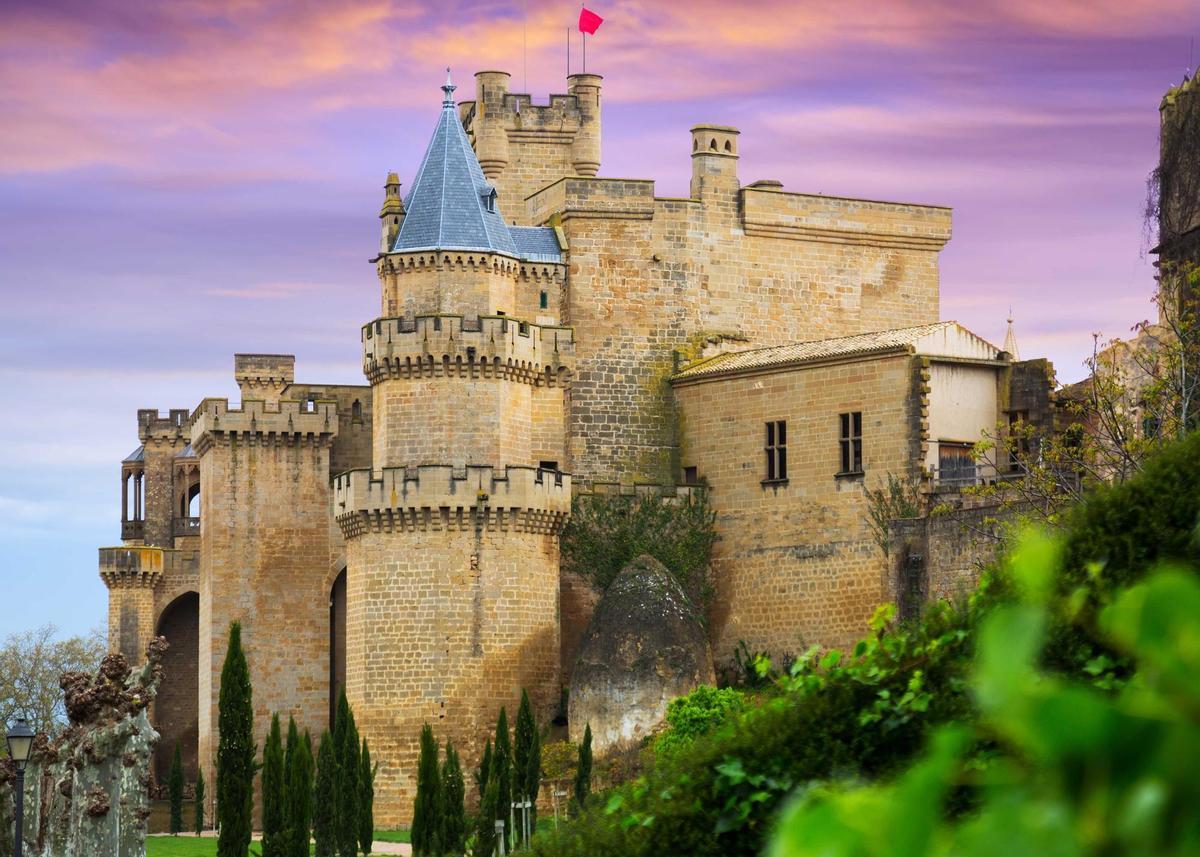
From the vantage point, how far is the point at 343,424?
51.9 m

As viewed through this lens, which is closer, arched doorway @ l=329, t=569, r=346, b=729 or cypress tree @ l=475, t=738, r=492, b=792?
cypress tree @ l=475, t=738, r=492, b=792

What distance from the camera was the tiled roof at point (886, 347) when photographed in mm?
43281

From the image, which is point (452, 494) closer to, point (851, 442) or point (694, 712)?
point (694, 712)

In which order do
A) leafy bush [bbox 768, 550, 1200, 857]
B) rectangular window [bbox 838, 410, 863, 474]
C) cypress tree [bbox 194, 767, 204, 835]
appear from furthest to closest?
1. cypress tree [bbox 194, 767, 204, 835]
2. rectangular window [bbox 838, 410, 863, 474]
3. leafy bush [bbox 768, 550, 1200, 857]

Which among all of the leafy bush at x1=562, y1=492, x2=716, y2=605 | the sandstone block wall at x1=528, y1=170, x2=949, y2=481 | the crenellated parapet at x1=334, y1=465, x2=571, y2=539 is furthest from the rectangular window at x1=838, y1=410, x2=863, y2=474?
the crenellated parapet at x1=334, y1=465, x2=571, y2=539

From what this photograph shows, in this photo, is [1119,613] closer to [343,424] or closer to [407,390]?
[407,390]

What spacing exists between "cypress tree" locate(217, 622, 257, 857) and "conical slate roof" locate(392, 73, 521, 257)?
13096 mm

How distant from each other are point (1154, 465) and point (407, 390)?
108 feet

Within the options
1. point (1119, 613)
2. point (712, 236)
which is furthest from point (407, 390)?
point (1119, 613)

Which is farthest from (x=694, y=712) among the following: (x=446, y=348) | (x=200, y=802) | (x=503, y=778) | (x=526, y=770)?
(x=200, y=802)

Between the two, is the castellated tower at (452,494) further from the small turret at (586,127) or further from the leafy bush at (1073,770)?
the leafy bush at (1073,770)

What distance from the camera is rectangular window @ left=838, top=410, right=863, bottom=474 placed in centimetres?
4366

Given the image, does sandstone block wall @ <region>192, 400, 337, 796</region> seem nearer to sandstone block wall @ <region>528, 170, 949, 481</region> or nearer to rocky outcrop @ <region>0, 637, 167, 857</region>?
sandstone block wall @ <region>528, 170, 949, 481</region>

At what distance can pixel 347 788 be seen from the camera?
39219 millimetres
